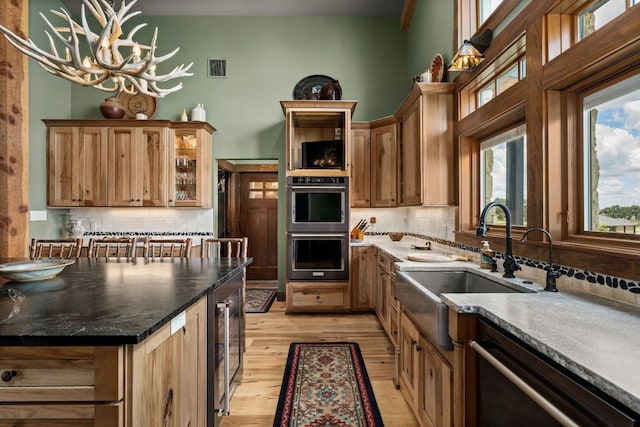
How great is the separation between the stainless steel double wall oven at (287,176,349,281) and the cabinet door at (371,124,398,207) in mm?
504

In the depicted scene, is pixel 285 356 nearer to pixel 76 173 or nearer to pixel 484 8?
pixel 484 8

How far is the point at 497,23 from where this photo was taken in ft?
7.13

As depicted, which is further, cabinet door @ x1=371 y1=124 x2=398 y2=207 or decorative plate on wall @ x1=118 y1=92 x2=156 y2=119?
decorative plate on wall @ x1=118 y1=92 x2=156 y2=119

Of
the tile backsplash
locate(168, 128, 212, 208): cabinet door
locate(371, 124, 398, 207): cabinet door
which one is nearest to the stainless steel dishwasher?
locate(371, 124, 398, 207): cabinet door

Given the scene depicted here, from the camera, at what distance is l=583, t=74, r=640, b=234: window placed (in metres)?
1.33

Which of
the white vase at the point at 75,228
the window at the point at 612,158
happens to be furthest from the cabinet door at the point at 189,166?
the window at the point at 612,158

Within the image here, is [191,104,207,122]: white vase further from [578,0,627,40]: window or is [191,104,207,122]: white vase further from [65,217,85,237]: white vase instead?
[578,0,627,40]: window

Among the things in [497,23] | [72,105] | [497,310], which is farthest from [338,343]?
[72,105]

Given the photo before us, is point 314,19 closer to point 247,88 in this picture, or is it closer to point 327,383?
point 247,88

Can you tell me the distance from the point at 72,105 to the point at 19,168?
2807 millimetres

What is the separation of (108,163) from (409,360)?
4.16 metres

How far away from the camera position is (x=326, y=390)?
7.18ft

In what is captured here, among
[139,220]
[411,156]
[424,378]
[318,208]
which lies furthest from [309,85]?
[424,378]

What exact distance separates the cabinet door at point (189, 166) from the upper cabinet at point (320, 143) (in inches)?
48.5
